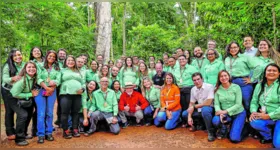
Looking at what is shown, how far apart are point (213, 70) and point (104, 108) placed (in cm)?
244

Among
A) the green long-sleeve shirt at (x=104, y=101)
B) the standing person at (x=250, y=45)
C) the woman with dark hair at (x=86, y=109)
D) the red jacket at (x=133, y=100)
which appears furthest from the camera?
the red jacket at (x=133, y=100)

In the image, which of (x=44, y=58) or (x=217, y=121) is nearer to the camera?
(x=217, y=121)

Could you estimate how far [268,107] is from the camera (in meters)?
4.21

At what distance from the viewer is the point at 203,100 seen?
5.00 meters

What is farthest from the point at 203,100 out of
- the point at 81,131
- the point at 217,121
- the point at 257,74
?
the point at 81,131

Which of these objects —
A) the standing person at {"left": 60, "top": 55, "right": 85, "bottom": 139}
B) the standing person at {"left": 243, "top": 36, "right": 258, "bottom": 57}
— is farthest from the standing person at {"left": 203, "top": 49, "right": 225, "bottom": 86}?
the standing person at {"left": 60, "top": 55, "right": 85, "bottom": 139}

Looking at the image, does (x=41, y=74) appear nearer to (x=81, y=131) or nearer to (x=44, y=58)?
(x=44, y=58)

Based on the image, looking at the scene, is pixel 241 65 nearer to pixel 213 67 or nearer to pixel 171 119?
pixel 213 67

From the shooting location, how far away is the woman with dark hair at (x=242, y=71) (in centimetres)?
471

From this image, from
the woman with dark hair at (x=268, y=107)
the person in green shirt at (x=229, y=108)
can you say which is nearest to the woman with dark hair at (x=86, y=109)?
the person in green shirt at (x=229, y=108)

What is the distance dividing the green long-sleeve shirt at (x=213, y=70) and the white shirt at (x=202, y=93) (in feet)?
0.92

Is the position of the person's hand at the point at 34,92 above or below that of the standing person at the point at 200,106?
above

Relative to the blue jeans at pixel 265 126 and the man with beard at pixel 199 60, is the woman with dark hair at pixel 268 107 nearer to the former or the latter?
the blue jeans at pixel 265 126

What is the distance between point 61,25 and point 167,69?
23.2 feet
